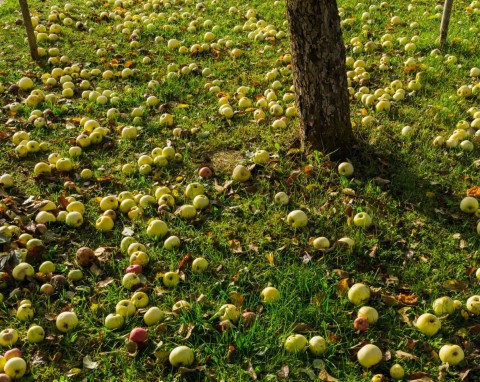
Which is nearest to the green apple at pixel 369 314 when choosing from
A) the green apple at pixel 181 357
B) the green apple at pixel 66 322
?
the green apple at pixel 181 357

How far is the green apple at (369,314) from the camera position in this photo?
3697mm

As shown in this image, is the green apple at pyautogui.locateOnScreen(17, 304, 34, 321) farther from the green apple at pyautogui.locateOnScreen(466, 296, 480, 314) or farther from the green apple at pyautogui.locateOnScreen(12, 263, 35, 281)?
the green apple at pyautogui.locateOnScreen(466, 296, 480, 314)

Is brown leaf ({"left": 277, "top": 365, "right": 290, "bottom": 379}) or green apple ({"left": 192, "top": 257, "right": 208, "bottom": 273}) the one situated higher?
green apple ({"left": 192, "top": 257, "right": 208, "bottom": 273})

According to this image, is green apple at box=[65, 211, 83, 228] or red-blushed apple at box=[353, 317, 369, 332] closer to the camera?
red-blushed apple at box=[353, 317, 369, 332]

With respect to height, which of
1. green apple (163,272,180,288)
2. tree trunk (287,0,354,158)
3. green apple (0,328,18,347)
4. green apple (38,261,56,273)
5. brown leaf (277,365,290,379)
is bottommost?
brown leaf (277,365,290,379)

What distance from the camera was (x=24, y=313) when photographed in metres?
3.85

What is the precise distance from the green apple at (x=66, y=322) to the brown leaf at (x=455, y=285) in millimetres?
2876

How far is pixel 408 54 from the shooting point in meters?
7.48

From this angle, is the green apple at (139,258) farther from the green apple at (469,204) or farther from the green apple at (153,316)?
the green apple at (469,204)

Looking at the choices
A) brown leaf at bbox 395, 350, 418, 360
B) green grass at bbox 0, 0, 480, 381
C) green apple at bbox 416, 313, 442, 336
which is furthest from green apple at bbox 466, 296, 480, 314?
brown leaf at bbox 395, 350, 418, 360

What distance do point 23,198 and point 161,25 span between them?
17.0ft

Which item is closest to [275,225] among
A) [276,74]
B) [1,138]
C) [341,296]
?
[341,296]

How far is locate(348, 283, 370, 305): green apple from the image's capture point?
3.82 m

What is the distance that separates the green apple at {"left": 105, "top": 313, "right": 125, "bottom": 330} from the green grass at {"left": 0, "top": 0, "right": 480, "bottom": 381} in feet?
0.20
